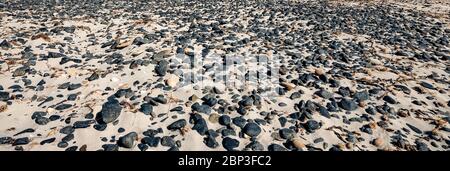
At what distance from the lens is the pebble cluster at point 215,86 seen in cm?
597

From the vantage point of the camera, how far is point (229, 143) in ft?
19.0

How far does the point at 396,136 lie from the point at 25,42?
37.7ft

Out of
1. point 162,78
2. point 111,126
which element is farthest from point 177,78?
point 111,126

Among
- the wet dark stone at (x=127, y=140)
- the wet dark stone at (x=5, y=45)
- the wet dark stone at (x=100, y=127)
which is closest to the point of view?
the wet dark stone at (x=127, y=140)

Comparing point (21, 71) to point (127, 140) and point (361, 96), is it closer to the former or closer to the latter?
point (127, 140)

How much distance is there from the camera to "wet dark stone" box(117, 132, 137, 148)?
18.4 ft

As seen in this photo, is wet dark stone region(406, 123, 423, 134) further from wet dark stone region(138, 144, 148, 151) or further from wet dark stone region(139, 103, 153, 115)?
wet dark stone region(139, 103, 153, 115)

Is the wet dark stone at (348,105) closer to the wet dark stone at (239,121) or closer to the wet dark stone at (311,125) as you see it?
the wet dark stone at (311,125)

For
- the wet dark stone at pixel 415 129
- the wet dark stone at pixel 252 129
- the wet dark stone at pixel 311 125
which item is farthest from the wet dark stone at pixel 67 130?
the wet dark stone at pixel 415 129

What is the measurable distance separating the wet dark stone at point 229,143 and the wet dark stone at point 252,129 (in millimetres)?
360

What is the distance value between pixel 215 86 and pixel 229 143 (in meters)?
2.39

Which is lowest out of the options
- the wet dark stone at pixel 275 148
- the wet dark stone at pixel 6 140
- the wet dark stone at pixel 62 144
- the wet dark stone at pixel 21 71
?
the wet dark stone at pixel 275 148

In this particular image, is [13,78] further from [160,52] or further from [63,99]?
[160,52]

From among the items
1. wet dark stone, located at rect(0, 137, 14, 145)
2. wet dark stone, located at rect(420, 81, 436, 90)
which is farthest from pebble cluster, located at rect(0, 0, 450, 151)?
wet dark stone, located at rect(420, 81, 436, 90)
